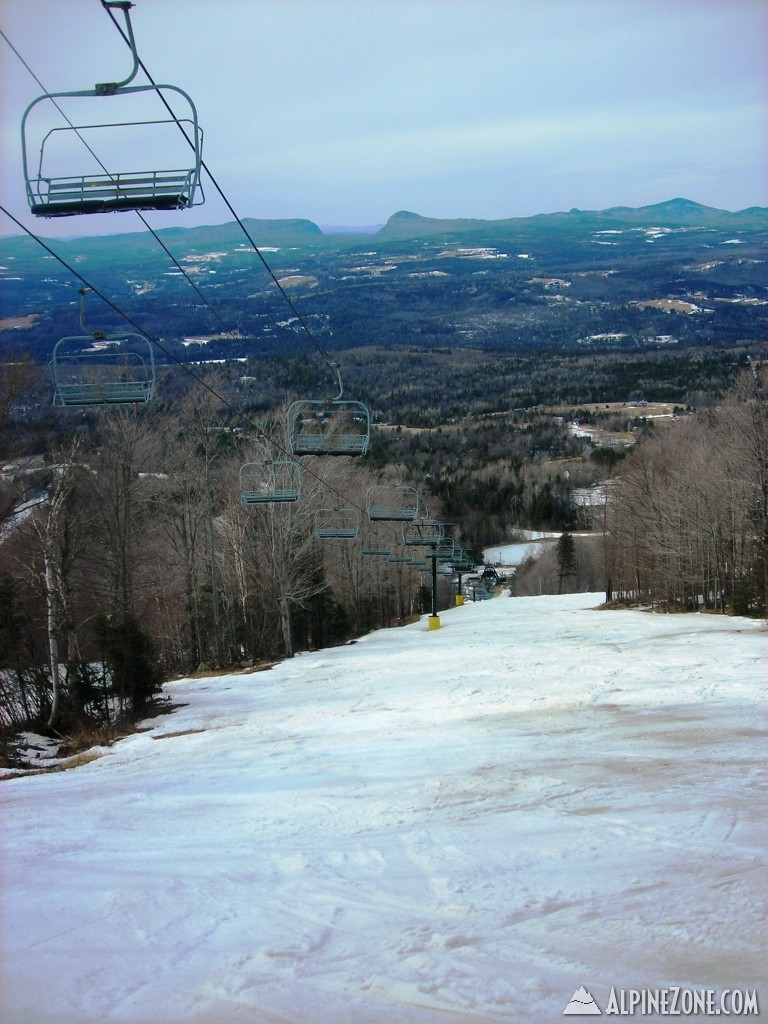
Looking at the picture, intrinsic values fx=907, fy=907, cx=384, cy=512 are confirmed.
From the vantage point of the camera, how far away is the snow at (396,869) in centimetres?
542

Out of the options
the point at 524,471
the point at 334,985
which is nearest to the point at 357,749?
Result: the point at 334,985

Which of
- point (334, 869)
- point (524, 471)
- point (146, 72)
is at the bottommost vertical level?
point (524, 471)

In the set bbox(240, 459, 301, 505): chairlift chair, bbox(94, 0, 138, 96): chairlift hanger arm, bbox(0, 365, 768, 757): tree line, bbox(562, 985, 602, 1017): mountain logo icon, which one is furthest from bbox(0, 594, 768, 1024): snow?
bbox(240, 459, 301, 505): chairlift chair

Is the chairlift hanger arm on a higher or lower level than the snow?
higher

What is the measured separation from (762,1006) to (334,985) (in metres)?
2.45

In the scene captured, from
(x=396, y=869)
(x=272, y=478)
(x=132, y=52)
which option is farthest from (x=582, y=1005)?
(x=272, y=478)

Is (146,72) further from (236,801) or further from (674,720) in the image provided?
(674,720)

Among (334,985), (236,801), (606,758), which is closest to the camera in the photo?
(334,985)

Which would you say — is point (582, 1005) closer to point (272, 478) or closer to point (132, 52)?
point (132, 52)

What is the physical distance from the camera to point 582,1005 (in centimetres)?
513

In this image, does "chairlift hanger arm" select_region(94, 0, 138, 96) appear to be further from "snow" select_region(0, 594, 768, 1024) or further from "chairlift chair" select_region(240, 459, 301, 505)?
"chairlift chair" select_region(240, 459, 301, 505)

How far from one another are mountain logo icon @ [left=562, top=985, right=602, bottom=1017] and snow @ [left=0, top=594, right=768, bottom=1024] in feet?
0.14

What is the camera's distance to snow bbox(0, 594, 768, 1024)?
17.8 feet

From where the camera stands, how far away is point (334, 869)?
7.47 metres
